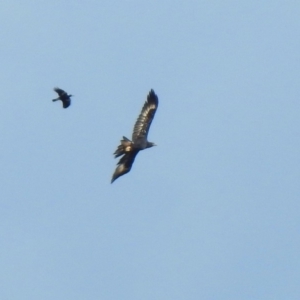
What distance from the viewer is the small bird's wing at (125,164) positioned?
59000 millimetres

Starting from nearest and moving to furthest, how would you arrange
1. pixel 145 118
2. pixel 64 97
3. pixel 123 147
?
pixel 123 147 < pixel 145 118 < pixel 64 97

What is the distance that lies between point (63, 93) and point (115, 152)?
4081 millimetres

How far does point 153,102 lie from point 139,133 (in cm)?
175

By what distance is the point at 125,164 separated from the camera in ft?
195

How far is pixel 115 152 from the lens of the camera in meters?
58.1

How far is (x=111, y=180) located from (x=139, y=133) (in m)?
2.43

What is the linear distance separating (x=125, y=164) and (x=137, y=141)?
1228 mm

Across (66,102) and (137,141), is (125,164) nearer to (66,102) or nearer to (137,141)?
(137,141)

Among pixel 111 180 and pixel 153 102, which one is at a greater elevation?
pixel 153 102

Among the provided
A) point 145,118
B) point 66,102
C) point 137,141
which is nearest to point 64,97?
point 66,102

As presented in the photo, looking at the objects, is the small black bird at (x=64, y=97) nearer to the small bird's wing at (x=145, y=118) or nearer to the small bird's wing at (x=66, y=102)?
the small bird's wing at (x=66, y=102)

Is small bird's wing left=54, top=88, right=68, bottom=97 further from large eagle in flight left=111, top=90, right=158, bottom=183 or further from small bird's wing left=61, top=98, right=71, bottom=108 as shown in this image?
large eagle in flight left=111, top=90, right=158, bottom=183

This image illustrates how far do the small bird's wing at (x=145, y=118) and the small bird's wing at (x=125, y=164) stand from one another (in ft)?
2.24

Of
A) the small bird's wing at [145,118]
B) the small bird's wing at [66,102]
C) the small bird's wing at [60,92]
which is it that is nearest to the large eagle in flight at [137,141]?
the small bird's wing at [145,118]
